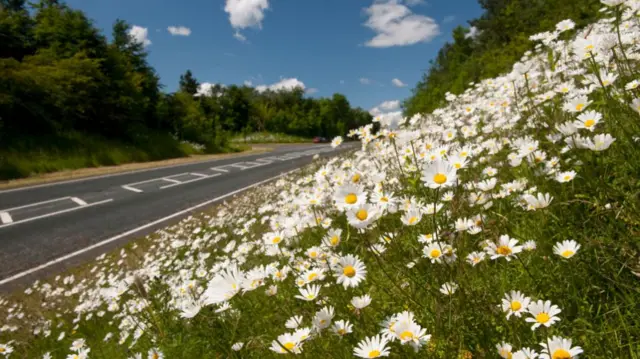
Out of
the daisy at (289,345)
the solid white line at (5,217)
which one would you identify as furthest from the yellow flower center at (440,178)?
the solid white line at (5,217)

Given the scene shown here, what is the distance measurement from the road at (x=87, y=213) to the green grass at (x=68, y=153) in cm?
394

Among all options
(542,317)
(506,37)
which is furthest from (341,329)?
(506,37)

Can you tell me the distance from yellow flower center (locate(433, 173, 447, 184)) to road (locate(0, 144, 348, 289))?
21.0 feet

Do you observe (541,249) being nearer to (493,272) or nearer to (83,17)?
(493,272)

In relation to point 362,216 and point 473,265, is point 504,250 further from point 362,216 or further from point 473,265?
point 362,216

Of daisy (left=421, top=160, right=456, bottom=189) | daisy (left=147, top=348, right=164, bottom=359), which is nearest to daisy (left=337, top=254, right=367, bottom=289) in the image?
daisy (left=421, top=160, right=456, bottom=189)

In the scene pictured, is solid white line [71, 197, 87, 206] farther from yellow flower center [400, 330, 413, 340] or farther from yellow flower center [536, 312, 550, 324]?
yellow flower center [536, 312, 550, 324]

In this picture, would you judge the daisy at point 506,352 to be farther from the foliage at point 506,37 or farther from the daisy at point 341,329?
the foliage at point 506,37

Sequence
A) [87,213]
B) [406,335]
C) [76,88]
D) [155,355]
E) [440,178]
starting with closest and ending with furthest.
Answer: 1. [406,335]
2. [440,178]
3. [155,355]
4. [87,213]
5. [76,88]

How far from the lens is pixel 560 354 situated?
1.10 meters

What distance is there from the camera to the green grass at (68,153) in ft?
50.7

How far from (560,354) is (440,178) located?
2.23 feet

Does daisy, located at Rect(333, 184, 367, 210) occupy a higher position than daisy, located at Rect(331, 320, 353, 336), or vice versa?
daisy, located at Rect(333, 184, 367, 210)

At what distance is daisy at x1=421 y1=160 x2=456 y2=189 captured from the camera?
1.45 m
